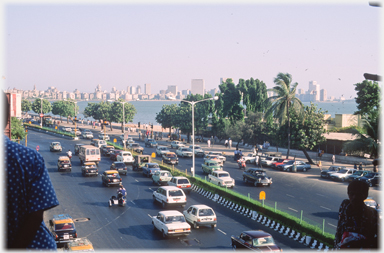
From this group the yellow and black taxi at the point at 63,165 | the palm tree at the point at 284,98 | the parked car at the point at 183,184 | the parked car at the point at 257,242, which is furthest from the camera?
the palm tree at the point at 284,98

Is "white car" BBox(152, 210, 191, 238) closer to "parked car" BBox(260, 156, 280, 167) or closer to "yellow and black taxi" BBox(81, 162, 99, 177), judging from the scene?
"yellow and black taxi" BBox(81, 162, 99, 177)

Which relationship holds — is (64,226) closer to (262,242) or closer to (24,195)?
(262,242)

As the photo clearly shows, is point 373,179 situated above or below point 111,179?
below

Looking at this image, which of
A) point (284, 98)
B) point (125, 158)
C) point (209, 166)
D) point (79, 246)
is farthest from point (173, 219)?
point (284, 98)

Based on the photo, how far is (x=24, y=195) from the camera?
2.75m

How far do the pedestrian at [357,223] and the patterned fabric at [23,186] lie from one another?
3167 mm

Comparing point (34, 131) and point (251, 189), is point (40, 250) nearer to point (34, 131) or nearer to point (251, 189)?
point (251, 189)

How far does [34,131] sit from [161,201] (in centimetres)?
7253

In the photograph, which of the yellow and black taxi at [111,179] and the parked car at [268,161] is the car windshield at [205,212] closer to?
the yellow and black taxi at [111,179]

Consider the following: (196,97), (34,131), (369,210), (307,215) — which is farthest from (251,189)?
(34,131)

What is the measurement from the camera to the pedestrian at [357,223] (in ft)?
14.1

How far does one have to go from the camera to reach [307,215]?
26.1 meters

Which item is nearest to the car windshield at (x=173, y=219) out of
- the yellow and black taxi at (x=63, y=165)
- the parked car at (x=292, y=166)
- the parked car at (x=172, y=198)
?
the parked car at (x=172, y=198)

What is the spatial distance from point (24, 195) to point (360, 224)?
364 centimetres
